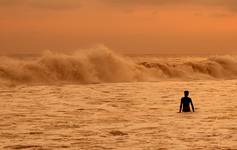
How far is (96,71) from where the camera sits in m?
25.1

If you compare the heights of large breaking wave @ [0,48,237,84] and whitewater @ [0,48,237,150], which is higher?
large breaking wave @ [0,48,237,84]

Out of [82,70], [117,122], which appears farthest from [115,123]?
[82,70]

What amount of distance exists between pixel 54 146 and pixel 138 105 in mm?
5766

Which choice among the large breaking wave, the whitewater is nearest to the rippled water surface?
the whitewater

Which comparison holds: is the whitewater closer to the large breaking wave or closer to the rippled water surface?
the rippled water surface

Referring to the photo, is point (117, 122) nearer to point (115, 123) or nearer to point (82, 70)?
point (115, 123)

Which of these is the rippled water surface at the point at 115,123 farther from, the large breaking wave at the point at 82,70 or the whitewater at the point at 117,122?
the large breaking wave at the point at 82,70

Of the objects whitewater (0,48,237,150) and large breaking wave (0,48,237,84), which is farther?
large breaking wave (0,48,237,84)

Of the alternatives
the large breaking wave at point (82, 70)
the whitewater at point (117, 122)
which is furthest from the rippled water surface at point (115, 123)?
the large breaking wave at point (82, 70)

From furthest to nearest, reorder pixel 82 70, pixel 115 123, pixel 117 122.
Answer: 1. pixel 82 70
2. pixel 117 122
3. pixel 115 123

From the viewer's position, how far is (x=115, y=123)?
30.7ft

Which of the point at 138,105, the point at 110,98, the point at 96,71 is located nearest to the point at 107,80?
the point at 96,71

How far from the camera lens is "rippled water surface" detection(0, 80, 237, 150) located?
24.1 ft

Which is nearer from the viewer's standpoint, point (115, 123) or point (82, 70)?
point (115, 123)
